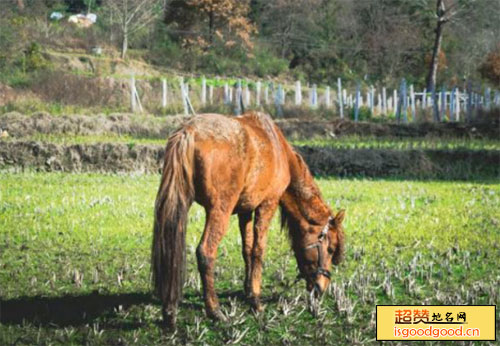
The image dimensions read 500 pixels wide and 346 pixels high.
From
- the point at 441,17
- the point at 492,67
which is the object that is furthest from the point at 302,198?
the point at 492,67

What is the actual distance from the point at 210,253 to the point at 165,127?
66.7 ft

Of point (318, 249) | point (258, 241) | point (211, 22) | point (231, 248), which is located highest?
point (211, 22)

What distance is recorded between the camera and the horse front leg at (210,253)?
6.89 m

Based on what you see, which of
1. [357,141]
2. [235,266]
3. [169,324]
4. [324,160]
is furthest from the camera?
[357,141]

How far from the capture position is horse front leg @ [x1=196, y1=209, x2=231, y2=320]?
22.6ft

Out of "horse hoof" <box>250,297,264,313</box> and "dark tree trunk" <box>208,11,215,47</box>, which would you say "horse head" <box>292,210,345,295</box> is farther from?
"dark tree trunk" <box>208,11,215,47</box>

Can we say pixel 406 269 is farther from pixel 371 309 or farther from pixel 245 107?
pixel 245 107

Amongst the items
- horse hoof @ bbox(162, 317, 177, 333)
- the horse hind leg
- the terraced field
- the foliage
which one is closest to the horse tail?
horse hoof @ bbox(162, 317, 177, 333)

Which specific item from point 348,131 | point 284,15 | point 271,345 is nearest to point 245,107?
point 348,131

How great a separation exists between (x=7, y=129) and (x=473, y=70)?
38.5 m

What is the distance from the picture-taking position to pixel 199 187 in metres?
6.99

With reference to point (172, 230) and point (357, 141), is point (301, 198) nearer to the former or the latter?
point (172, 230)

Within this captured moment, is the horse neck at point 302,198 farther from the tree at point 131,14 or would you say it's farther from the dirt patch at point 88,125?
the tree at point 131,14

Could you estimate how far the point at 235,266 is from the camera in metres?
9.60
